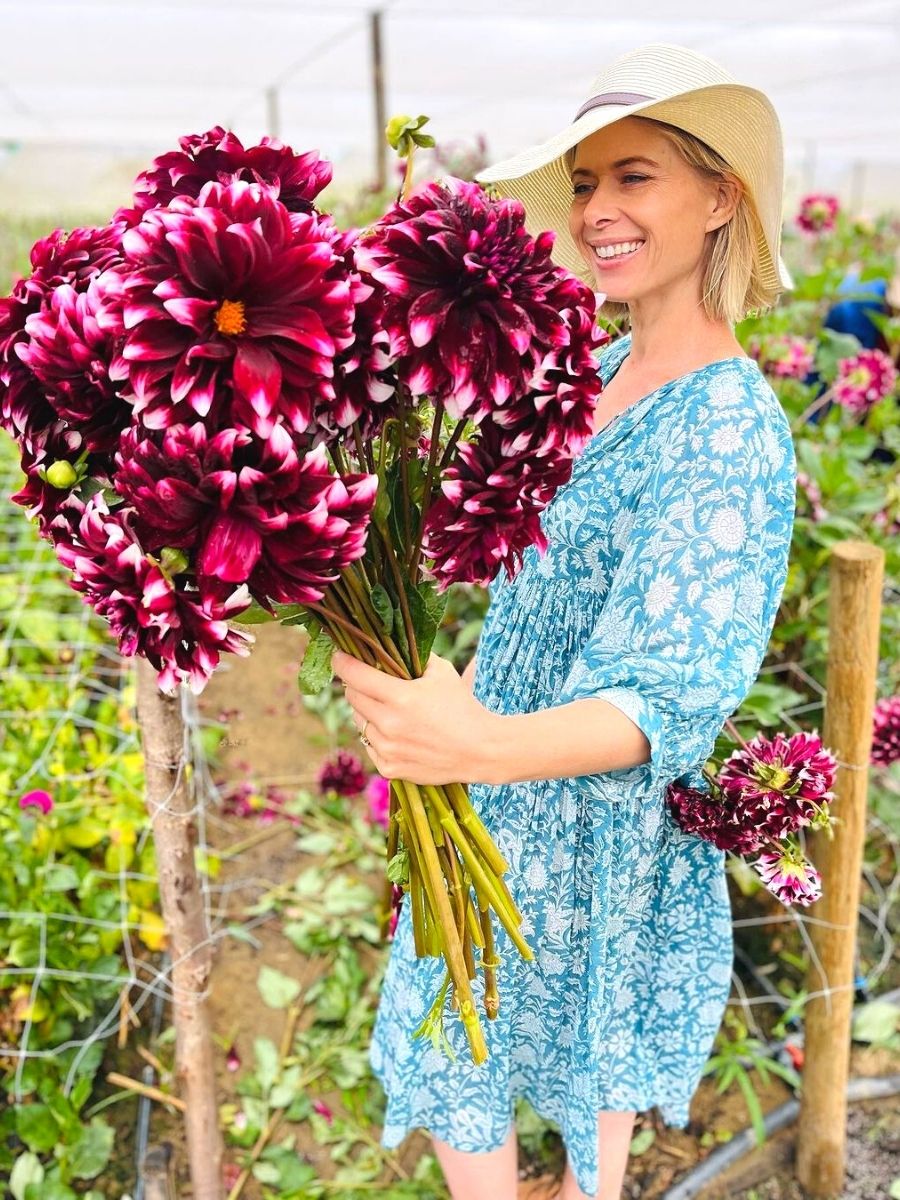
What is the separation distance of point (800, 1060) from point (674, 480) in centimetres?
135

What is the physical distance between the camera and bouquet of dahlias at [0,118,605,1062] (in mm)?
540

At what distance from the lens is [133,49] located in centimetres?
659

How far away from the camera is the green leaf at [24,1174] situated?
1.47 m

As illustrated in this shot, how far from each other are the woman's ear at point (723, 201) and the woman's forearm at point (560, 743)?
493 mm

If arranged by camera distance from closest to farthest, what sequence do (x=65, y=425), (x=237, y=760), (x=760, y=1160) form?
1. (x=65, y=425)
2. (x=760, y=1160)
3. (x=237, y=760)

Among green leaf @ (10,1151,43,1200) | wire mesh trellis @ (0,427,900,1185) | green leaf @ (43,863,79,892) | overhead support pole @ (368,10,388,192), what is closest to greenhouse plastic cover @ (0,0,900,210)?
overhead support pole @ (368,10,388,192)

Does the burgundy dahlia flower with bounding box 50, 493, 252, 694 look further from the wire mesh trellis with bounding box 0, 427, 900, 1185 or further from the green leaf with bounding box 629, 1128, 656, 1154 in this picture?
the green leaf with bounding box 629, 1128, 656, 1154

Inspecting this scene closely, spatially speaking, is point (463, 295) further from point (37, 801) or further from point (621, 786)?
point (37, 801)

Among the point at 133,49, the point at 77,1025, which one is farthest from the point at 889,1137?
the point at 133,49

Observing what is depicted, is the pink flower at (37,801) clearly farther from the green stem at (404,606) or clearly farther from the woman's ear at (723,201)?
the woman's ear at (723,201)

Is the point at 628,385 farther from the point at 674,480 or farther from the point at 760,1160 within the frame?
the point at 760,1160

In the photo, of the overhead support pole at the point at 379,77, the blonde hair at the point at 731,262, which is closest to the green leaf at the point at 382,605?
the blonde hair at the point at 731,262

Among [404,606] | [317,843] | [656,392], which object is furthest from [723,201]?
[317,843]

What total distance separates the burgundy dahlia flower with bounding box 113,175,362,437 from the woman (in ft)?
0.88
